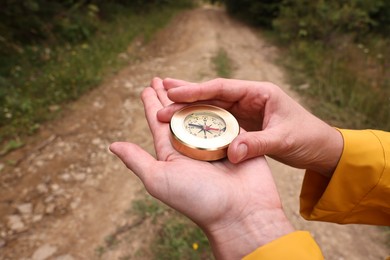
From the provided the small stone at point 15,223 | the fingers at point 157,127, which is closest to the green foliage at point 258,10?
the fingers at point 157,127

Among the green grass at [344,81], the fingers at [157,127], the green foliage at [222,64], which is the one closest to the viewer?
the fingers at [157,127]

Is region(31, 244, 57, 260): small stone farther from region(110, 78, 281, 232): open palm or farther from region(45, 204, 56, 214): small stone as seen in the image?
region(110, 78, 281, 232): open palm

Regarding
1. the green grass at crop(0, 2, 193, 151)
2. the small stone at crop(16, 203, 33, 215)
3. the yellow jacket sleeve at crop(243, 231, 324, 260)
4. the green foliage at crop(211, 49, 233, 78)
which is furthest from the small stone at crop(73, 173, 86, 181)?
the green foliage at crop(211, 49, 233, 78)

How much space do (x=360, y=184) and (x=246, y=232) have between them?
958 mm

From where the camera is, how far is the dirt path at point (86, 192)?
3559 mm

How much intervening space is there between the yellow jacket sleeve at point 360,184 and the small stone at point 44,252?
108 inches

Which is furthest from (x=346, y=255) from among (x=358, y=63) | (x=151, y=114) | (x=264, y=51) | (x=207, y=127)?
(x=264, y=51)

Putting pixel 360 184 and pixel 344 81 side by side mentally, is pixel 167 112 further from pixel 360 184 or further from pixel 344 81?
pixel 344 81

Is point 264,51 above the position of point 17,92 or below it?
below

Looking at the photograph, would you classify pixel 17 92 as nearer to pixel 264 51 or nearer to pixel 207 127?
pixel 207 127

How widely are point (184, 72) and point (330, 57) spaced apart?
3910 millimetres

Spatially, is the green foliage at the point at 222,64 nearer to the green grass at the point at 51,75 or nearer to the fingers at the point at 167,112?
the green grass at the point at 51,75

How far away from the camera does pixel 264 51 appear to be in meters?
10.1

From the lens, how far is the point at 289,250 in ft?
5.03
